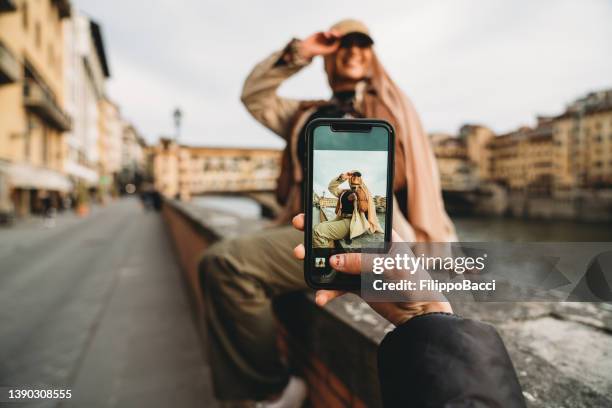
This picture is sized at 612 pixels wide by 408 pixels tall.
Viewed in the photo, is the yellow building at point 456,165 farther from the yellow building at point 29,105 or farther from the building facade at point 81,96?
the yellow building at point 29,105

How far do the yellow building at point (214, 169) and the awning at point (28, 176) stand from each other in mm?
7369

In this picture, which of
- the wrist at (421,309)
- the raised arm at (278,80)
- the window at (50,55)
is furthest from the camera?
the window at (50,55)

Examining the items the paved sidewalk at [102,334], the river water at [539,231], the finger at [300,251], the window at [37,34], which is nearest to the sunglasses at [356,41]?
the finger at [300,251]

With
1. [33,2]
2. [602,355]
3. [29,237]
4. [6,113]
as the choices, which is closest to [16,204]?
[6,113]

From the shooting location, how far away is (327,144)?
27.6 inches

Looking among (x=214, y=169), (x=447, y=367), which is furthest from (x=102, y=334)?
(x=214, y=169)

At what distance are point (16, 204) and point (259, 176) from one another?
19.3 m

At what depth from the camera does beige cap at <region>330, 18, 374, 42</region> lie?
Answer: 4.45ft

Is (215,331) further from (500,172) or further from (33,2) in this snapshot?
(500,172)

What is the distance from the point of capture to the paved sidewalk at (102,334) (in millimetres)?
2250

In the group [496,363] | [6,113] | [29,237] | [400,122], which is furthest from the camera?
[6,113]

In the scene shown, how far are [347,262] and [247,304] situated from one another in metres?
0.79

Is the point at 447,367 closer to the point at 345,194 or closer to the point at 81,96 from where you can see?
the point at 345,194

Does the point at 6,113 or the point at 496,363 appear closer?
the point at 496,363
